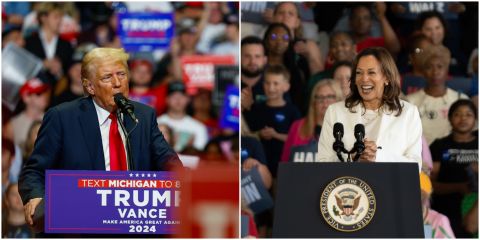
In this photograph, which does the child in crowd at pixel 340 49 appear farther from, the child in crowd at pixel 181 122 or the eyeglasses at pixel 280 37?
the child in crowd at pixel 181 122

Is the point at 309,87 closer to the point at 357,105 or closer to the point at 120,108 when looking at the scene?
the point at 357,105

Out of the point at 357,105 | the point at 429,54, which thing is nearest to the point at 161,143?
the point at 357,105

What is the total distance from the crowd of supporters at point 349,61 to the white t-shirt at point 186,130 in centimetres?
34

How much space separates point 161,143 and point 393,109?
1.17 metres

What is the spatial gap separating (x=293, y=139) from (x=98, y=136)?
3.58 meters

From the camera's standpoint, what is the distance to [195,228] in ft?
13.0

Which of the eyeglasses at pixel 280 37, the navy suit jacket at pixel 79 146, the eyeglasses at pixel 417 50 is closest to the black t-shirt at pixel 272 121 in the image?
the eyeglasses at pixel 280 37

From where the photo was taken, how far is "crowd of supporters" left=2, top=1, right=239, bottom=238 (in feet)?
28.8

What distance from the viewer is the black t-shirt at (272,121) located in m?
8.62

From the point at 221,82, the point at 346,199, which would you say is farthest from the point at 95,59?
the point at 221,82

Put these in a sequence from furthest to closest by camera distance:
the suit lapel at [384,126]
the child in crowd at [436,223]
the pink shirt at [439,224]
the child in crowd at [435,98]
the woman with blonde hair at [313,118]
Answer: the child in crowd at [435,98] < the woman with blonde hair at [313,118] < the pink shirt at [439,224] < the child in crowd at [436,223] < the suit lapel at [384,126]

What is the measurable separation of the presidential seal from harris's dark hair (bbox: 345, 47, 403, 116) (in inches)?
21.7

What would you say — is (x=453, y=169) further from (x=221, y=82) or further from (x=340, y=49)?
(x=221, y=82)

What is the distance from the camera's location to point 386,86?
530cm
